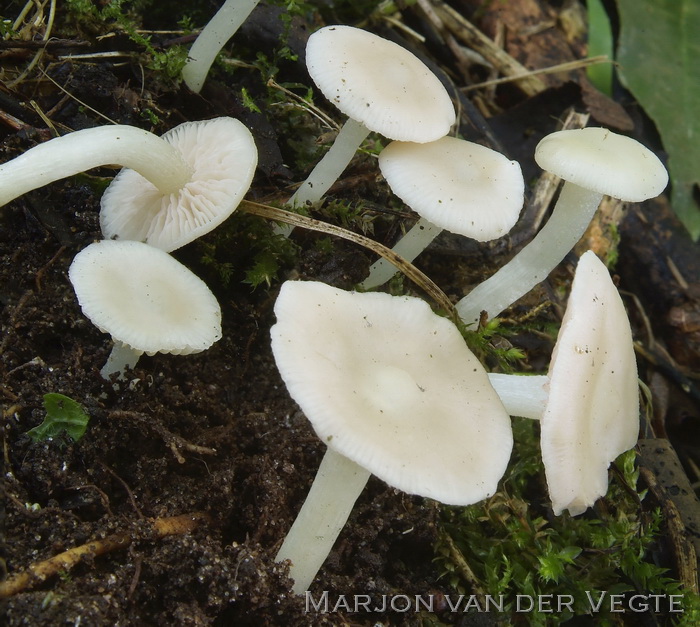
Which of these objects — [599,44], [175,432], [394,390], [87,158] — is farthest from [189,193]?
[599,44]

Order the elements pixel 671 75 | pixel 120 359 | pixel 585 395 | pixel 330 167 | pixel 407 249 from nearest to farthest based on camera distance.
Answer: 1. pixel 585 395
2. pixel 120 359
3. pixel 330 167
4. pixel 407 249
5. pixel 671 75

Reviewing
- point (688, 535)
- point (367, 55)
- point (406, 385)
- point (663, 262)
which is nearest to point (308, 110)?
point (367, 55)

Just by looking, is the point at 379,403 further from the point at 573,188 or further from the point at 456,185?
the point at 573,188

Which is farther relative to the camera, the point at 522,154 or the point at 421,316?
the point at 522,154

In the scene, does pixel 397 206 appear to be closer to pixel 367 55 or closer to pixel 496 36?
pixel 367 55

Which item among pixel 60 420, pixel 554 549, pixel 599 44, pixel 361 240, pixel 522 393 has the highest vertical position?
pixel 599 44

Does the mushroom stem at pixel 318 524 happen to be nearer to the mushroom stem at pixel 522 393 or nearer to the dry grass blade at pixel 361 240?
the mushroom stem at pixel 522 393
